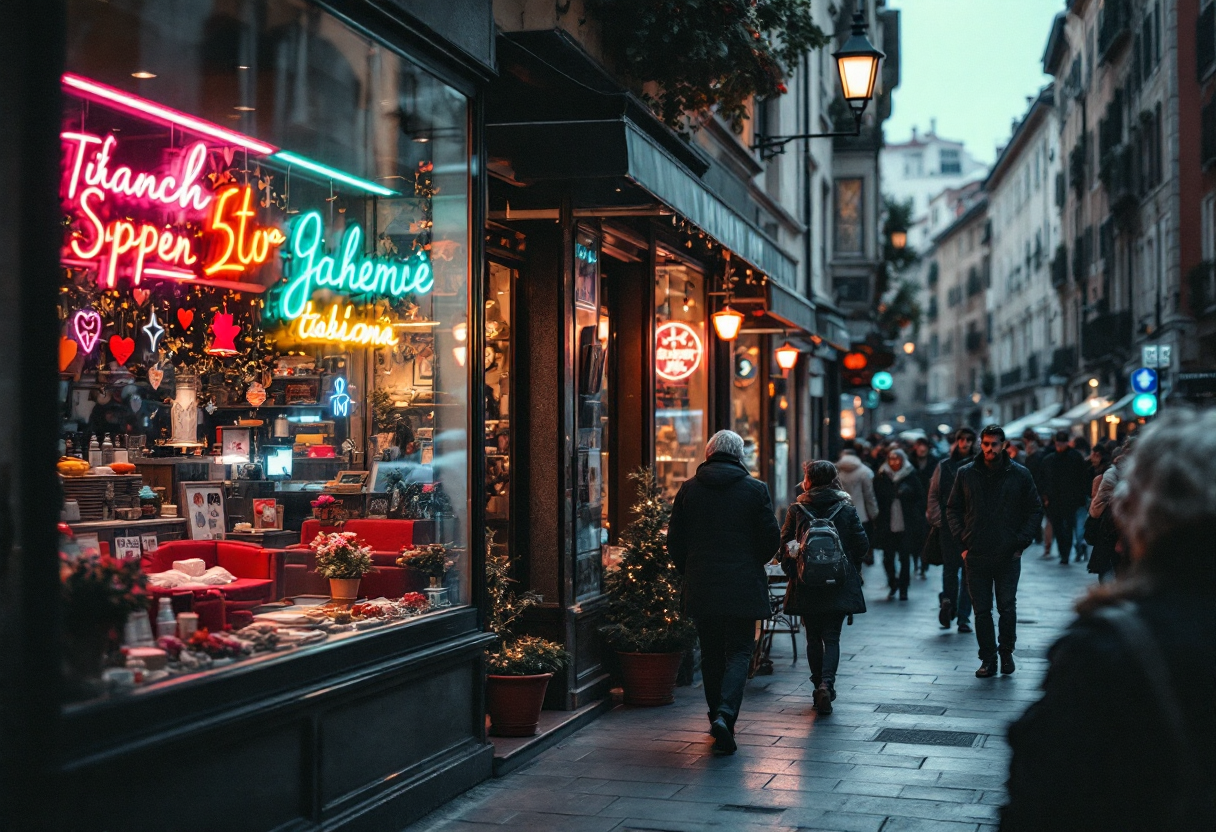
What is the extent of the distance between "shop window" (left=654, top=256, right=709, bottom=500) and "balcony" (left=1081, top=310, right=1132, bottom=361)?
2672 cm

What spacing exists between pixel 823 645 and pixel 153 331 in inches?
199

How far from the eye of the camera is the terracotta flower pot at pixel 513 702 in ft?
26.8

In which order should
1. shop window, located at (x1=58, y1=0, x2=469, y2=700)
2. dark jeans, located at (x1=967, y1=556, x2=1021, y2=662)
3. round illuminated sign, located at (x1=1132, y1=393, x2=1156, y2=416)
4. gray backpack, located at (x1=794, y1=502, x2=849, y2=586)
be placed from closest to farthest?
shop window, located at (x1=58, y1=0, x2=469, y2=700) < gray backpack, located at (x1=794, y1=502, x2=849, y2=586) < dark jeans, located at (x1=967, y1=556, x2=1021, y2=662) < round illuminated sign, located at (x1=1132, y1=393, x2=1156, y2=416)

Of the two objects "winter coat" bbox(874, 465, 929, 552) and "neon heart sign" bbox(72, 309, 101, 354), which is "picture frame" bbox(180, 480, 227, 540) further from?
"winter coat" bbox(874, 465, 929, 552)

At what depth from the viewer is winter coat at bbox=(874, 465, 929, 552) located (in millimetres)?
16656

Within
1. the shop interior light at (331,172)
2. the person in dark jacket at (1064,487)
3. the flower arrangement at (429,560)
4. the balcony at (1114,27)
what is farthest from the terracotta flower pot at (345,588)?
the balcony at (1114,27)

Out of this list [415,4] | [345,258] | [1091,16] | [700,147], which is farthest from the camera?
[1091,16]

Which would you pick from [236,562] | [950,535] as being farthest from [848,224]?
[236,562]

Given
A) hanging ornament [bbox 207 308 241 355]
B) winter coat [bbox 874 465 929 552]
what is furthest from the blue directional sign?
hanging ornament [bbox 207 308 241 355]

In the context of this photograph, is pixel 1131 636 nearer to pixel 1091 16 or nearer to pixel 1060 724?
pixel 1060 724

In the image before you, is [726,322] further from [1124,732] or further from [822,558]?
[1124,732]

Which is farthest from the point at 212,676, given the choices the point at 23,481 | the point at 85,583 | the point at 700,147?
the point at 700,147

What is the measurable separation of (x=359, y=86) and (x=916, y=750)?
502 cm

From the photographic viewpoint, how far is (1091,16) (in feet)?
146
